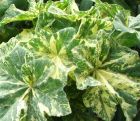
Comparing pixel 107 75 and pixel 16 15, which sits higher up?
pixel 16 15

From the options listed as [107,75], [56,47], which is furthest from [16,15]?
[107,75]

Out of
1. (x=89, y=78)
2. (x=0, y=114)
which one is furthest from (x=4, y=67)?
(x=89, y=78)

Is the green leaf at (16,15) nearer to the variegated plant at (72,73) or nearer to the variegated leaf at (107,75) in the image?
the variegated plant at (72,73)

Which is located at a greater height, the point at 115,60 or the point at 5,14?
the point at 5,14

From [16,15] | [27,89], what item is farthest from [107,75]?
[16,15]

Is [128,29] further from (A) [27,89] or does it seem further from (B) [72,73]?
(A) [27,89]

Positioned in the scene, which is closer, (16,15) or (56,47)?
(56,47)

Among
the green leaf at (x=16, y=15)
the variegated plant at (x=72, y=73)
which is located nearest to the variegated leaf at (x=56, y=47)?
the variegated plant at (x=72, y=73)

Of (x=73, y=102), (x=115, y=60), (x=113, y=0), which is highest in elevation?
(x=113, y=0)

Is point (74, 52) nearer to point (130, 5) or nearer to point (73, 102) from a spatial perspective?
point (73, 102)
